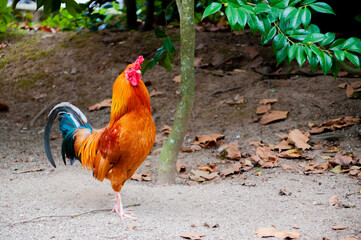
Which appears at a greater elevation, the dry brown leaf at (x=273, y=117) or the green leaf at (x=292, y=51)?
the green leaf at (x=292, y=51)

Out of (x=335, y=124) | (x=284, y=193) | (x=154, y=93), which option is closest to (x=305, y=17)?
(x=284, y=193)

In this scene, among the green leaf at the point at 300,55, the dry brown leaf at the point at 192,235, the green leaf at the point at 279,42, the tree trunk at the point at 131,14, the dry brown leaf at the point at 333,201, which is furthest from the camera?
the tree trunk at the point at 131,14

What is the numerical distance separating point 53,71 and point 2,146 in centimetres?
209

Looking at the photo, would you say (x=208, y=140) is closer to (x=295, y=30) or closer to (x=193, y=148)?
(x=193, y=148)

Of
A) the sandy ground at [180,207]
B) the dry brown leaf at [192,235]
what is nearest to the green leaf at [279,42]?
the sandy ground at [180,207]

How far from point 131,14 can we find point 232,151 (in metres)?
4.27

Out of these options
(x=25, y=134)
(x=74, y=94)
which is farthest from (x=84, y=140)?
(x=74, y=94)

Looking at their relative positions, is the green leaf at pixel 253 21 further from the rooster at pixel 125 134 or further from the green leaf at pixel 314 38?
the rooster at pixel 125 134

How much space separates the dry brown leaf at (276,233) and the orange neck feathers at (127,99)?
141cm

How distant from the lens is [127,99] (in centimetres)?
350

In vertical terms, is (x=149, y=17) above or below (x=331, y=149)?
above

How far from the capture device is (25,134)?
6285mm

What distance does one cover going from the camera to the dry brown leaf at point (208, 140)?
544 centimetres

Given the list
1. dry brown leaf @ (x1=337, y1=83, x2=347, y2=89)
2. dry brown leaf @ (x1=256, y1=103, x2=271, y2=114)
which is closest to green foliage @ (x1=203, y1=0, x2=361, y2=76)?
dry brown leaf @ (x1=256, y1=103, x2=271, y2=114)
